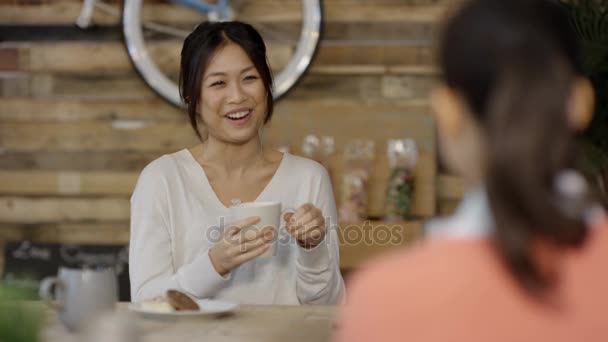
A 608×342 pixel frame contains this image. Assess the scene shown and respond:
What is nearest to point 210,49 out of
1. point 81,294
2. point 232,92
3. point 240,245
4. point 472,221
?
point 232,92

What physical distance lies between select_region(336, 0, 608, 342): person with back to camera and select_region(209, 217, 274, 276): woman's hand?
999mm

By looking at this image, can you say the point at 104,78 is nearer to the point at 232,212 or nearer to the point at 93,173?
the point at 93,173

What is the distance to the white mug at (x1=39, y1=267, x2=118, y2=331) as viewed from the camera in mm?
1424

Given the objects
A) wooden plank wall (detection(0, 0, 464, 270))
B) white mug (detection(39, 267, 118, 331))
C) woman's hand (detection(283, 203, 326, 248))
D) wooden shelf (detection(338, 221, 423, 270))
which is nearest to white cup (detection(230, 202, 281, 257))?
woman's hand (detection(283, 203, 326, 248))

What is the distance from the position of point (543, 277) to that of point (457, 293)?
81 mm

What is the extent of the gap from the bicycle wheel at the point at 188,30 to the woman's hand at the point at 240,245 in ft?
5.72

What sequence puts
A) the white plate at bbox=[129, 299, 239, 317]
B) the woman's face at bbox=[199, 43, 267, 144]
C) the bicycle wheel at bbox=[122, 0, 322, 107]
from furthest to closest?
the bicycle wheel at bbox=[122, 0, 322, 107], the woman's face at bbox=[199, 43, 267, 144], the white plate at bbox=[129, 299, 239, 317]

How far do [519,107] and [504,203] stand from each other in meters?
0.08

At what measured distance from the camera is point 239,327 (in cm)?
158

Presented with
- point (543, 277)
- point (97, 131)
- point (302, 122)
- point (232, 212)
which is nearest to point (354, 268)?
point (302, 122)

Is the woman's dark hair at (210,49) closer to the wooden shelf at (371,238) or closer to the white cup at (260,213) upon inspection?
the white cup at (260,213)

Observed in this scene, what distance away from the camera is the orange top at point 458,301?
76cm

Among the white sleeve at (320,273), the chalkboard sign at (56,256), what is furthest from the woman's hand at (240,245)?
the chalkboard sign at (56,256)

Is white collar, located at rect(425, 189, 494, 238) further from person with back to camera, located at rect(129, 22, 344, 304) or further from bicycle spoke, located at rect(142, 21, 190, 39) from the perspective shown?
bicycle spoke, located at rect(142, 21, 190, 39)
